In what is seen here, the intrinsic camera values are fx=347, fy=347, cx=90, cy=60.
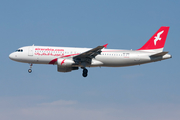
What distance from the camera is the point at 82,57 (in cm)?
4847

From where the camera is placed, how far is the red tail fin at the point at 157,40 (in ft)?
172

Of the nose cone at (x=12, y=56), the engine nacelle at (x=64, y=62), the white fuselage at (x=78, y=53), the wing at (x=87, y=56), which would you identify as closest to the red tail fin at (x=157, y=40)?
the white fuselage at (x=78, y=53)

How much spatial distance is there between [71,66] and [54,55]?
2.85 m

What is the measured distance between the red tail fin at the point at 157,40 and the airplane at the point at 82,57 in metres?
1.68

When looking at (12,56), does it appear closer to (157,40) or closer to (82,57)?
(82,57)

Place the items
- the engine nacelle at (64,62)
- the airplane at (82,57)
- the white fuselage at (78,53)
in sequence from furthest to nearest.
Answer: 1. the white fuselage at (78,53)
2. the airplane at (82,57)
3. the engine nacelle at (64,62)

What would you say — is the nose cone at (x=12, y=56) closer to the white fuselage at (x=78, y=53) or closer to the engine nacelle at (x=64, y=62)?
the white fuselage at (x=78, y=53)

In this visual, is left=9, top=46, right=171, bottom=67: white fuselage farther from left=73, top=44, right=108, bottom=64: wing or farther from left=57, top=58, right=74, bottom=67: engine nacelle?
left=57, top=58, right=74, bottom=67: engine nacelle

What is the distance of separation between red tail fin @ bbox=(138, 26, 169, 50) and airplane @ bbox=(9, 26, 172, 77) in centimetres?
168

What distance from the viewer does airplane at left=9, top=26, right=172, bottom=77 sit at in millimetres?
48375

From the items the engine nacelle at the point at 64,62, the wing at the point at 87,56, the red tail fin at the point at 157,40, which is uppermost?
the red tail fin at the point at 157,40

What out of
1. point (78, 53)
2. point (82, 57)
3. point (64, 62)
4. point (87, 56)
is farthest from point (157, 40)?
point (64, 62)

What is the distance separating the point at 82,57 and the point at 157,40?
1252cm

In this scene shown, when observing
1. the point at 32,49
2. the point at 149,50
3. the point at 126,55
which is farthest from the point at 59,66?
the point at 149,50
